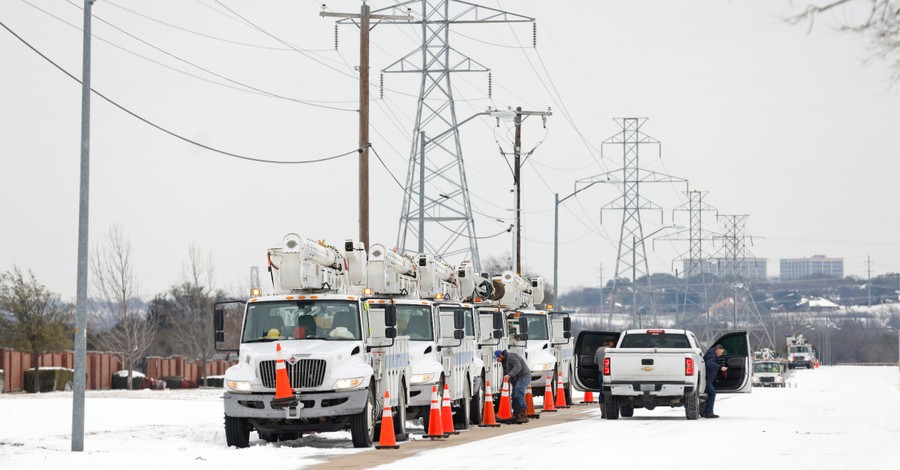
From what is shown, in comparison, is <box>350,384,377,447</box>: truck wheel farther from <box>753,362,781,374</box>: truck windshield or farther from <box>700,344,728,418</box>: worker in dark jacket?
<box>753,362,781,374</box>: truck windshield

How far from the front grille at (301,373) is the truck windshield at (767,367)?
5062 cm

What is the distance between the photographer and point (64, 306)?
67.5 metres

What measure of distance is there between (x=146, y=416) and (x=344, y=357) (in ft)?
45.7

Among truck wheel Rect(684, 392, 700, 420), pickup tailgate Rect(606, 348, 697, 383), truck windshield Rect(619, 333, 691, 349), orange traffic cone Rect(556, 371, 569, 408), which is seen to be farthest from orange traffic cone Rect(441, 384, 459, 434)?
orange traffic cone Rect(556, 371, 569, 408)

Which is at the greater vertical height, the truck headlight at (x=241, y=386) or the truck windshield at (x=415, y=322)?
the truck windshield at (x=415, y=322)

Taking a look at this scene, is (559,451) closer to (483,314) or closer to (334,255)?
(334,255)

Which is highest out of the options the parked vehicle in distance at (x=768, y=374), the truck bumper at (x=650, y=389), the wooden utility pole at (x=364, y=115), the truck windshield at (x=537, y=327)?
the wooden utility pole at (x=364, y=115)

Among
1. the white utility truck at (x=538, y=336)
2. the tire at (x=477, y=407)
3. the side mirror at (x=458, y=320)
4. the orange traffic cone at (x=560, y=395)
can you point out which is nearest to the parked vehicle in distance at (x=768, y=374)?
the white utility truck at (x=538, y=336)

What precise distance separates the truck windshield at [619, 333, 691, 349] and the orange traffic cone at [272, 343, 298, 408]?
10948 mm

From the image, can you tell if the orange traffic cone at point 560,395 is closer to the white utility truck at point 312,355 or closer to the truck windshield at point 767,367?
the white utility truck at point 312,355

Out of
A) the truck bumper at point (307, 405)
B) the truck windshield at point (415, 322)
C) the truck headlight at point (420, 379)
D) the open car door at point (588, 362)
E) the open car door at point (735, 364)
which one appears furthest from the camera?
the open car door at point (588, 362)

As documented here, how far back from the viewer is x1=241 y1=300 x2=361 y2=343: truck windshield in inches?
934

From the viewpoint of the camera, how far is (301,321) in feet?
78.1

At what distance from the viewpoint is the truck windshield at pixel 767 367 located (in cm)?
7075
